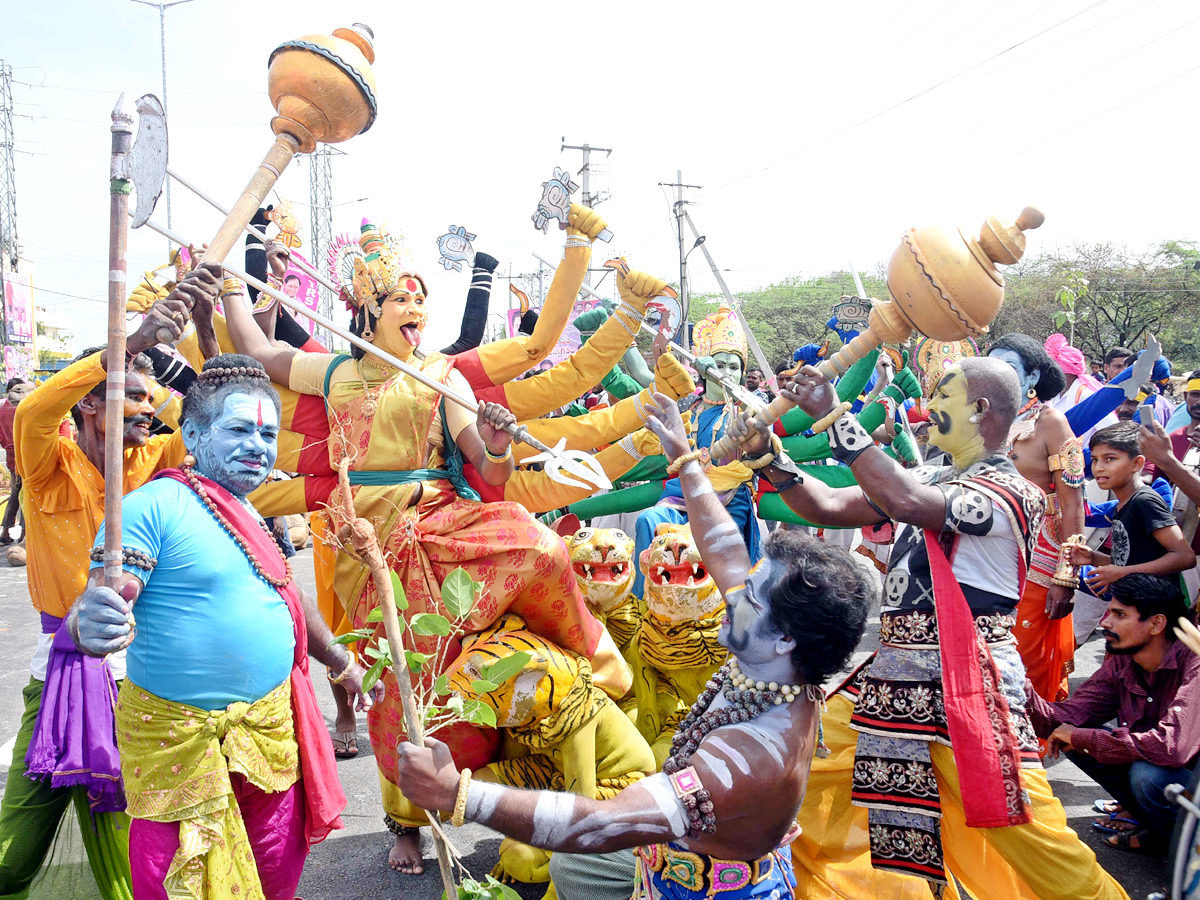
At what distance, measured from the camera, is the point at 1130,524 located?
4625mm

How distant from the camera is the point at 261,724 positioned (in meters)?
2.41

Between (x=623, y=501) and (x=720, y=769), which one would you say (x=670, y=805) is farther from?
(x=623, y=501)

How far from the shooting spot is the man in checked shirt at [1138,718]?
11.4ft

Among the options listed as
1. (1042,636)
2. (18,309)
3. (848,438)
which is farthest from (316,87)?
(18,309)

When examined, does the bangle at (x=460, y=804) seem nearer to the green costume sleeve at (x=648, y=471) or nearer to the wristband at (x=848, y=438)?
the wristband at (x=848, y=438)

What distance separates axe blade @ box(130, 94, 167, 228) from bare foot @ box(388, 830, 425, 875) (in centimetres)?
270

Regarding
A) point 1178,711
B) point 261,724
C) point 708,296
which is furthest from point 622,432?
point 708,296

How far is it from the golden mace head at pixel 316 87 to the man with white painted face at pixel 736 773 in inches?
69.0

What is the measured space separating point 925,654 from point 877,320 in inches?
45.9

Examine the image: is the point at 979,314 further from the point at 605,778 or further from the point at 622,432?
the point at 605,778

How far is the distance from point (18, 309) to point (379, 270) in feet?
98.7

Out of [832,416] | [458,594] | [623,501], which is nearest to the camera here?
[458,594]

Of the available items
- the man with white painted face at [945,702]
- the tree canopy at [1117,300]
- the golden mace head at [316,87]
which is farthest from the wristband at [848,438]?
the tree canopy at [1117,300]

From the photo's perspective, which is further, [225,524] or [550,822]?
[225,524]
